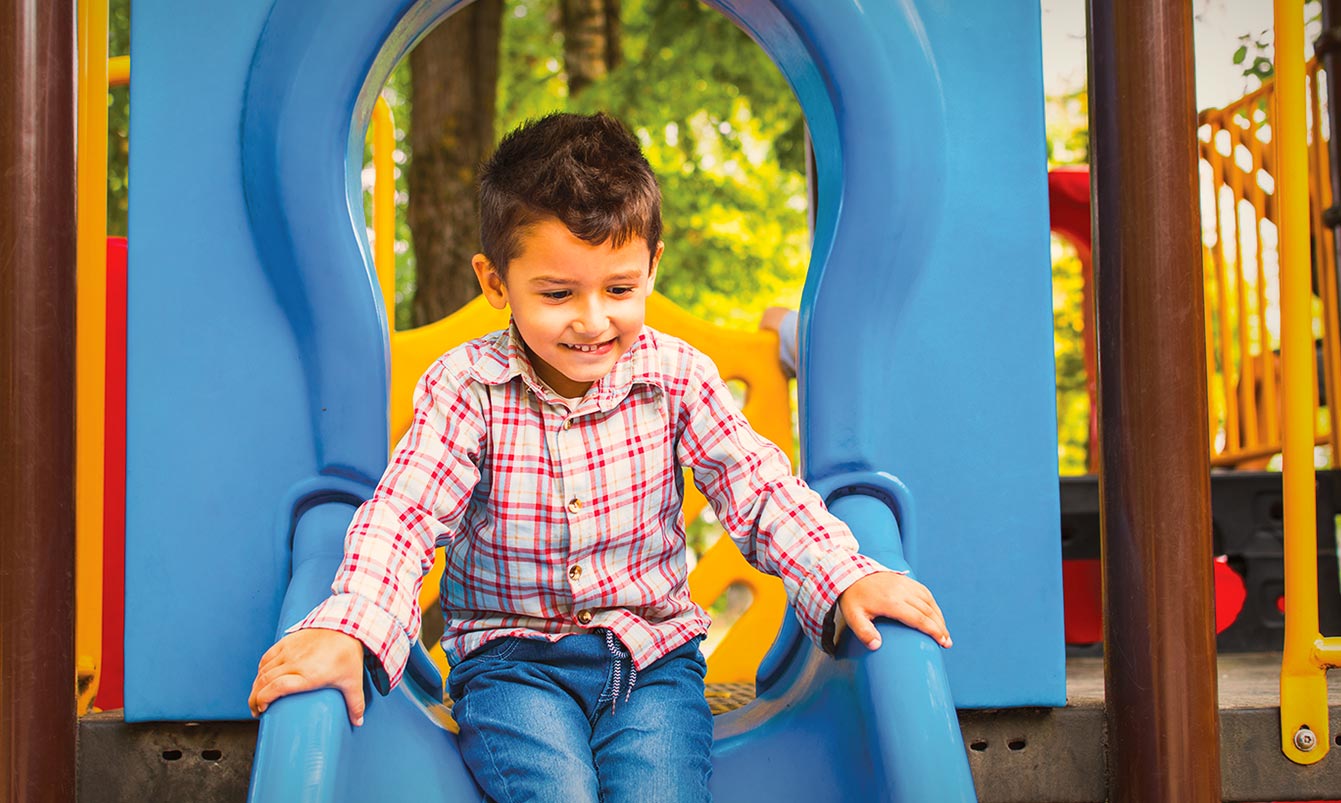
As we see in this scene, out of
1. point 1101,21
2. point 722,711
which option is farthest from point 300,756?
point 1101,21

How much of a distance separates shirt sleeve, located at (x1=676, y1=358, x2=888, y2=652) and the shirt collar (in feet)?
0.26

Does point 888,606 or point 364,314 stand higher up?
point 364,314

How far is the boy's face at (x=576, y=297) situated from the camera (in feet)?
5.46

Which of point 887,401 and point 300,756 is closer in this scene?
A: point 300,756

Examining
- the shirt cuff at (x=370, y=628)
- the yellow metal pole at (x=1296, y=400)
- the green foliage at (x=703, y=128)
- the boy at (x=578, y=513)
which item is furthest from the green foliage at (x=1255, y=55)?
the shirt cuff at (x=370, y=628)

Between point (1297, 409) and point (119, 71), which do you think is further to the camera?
point (119, 71)

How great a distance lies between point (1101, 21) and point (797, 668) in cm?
107

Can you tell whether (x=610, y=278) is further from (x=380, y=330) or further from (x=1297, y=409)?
(x=1297, y=409)

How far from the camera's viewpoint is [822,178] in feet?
6.96

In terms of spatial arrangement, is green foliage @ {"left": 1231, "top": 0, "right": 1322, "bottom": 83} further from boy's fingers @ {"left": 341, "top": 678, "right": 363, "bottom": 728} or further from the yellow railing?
boy's fingers @ {"left": 341, "top": 678, "right": 363, "bottom": 728}

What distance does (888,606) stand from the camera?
1.62 m

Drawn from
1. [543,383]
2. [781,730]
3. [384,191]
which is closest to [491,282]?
[543,383]

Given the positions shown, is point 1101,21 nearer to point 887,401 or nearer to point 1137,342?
point 1137,342

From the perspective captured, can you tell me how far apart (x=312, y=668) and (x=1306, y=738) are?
150 cm
